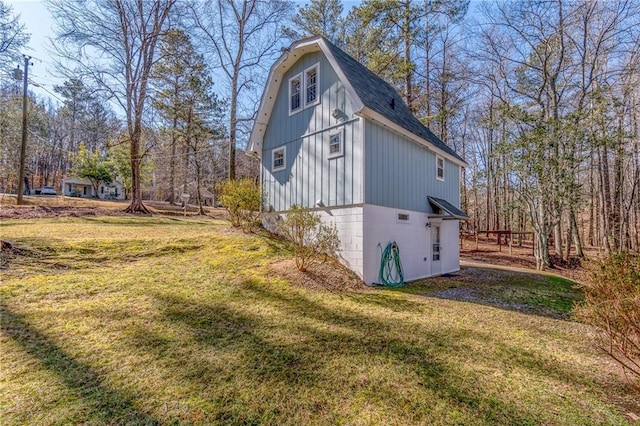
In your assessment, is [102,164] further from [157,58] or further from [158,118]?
[157,58]

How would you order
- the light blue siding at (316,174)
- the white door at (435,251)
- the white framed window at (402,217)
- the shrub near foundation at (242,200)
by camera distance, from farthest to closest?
the shrub near foundation at (242,200) < the white door at (435,251) < the white framed window at (402,217) < the light blue siding at (316,174)

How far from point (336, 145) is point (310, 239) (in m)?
2.99

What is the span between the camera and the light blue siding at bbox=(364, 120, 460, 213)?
809 cm

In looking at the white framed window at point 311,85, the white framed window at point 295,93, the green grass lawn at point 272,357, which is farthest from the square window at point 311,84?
the green grass lawn at point 272,357

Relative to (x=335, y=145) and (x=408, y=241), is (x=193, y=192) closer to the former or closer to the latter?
(x=335, y=145)

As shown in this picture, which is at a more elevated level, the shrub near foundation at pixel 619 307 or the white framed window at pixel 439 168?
the white framed window at pixel 439 168

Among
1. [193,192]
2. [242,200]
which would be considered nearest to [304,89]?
[242,200]

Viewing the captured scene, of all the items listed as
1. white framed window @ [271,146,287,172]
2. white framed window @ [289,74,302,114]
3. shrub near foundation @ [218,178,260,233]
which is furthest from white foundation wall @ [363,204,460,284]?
shrub near foundation @ [218,178,260,233]

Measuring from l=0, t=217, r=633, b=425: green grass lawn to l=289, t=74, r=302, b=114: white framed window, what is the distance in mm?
6419

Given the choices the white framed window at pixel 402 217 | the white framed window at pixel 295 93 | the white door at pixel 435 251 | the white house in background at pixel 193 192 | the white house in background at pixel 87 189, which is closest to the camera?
the white framed window at pixel 402 217

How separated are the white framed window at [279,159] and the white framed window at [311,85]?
6.29 feet

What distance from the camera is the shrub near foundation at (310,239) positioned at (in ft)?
25.2

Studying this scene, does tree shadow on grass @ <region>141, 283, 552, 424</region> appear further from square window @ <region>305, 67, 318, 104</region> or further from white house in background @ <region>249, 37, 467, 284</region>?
square window @ <region>305, 67, 318, 104</region>

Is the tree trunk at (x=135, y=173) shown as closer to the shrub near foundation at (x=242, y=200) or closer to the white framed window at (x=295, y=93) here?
the shrub near foundation at (x=242, y=200)
